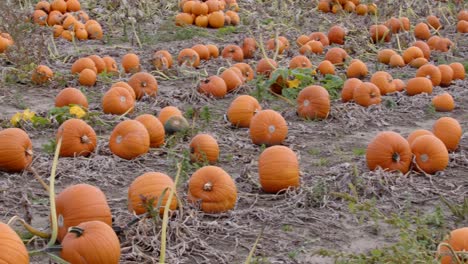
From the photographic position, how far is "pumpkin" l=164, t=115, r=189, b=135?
6535mm

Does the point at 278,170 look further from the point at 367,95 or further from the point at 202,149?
the point at 367,95

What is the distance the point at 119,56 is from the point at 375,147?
562cm

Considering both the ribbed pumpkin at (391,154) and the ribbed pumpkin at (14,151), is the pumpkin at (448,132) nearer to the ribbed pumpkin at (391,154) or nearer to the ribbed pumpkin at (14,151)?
the ribbed pumpkin at (391,154)

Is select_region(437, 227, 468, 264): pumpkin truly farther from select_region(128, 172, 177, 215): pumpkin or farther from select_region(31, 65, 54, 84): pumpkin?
select_region(31, 65, 54, 84): pumpkin

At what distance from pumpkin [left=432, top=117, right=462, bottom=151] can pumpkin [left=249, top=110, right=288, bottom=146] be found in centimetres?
132

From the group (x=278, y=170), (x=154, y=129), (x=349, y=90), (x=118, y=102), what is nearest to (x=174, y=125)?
(x=154, y=129)

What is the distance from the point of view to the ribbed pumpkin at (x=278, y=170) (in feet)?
17.0

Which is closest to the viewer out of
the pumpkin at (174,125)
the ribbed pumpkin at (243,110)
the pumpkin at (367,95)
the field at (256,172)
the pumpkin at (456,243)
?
the pumpkin at (456,243)

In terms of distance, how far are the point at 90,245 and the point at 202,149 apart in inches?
84.3

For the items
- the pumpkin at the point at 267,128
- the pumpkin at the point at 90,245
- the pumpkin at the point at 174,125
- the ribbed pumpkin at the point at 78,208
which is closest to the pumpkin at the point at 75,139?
the pumpkin at the point at 174,125

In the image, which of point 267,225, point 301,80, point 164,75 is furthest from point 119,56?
point 267,225

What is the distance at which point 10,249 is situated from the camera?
11.6ft

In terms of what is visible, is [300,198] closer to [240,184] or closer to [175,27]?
[240,184]

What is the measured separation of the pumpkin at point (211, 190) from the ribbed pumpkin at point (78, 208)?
0.77 m
